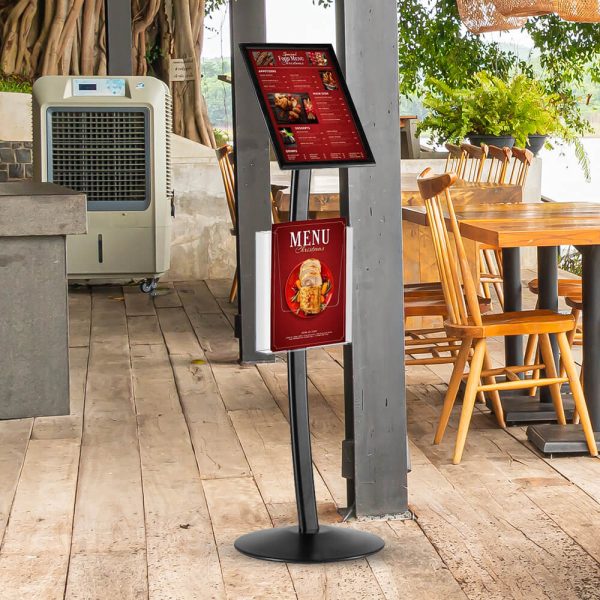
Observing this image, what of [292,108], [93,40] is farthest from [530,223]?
[93,40]

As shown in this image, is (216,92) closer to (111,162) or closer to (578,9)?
(111,162)

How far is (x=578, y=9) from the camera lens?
12.6ft

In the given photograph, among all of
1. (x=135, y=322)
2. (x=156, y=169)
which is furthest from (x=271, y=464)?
(x=156, y=169)

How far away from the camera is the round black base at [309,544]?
2.81 metres

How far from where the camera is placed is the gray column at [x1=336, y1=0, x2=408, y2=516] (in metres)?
2.98

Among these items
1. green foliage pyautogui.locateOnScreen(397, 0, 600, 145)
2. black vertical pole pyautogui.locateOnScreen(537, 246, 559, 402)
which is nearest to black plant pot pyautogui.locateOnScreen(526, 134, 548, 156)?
green foliage pyautogui.locateOnScreen(397, 0, 600, 145)

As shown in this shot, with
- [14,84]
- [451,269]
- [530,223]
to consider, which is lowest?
[451,269]

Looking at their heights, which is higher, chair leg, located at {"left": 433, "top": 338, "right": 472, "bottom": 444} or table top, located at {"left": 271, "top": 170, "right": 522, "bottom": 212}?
table top, located at {"left": 271, "top": 170, "right": 522, "bottom": 212}

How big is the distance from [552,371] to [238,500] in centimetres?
134

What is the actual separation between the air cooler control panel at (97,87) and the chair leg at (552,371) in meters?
3.96

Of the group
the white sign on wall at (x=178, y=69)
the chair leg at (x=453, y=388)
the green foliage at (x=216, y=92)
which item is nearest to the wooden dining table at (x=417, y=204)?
the chair leg at (x=453, y=388)

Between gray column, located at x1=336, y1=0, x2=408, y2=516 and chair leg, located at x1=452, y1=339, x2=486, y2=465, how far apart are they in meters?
0.56

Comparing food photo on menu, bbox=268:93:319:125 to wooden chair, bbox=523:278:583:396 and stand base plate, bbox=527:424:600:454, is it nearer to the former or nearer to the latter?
stand base plate, bbox=527:424:600:454

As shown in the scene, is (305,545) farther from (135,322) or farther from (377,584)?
(135,322)
